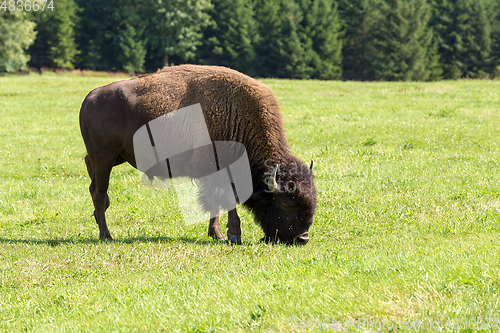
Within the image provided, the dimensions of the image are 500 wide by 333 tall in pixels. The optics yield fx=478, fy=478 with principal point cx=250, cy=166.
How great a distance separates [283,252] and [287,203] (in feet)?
2.49

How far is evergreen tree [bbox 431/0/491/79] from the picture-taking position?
214 ft

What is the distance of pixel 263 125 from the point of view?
23.6 ft

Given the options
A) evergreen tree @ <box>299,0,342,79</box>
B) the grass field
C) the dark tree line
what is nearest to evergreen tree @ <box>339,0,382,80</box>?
the dark tree line

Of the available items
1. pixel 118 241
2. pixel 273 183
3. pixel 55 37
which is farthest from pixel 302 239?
pixel 55 37

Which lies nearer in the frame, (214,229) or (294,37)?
(214,229)

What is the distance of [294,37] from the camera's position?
6322cm

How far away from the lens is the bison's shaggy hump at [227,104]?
283 inches

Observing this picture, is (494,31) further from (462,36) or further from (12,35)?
(12,35)

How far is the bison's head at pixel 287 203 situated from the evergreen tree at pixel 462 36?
6508 cm

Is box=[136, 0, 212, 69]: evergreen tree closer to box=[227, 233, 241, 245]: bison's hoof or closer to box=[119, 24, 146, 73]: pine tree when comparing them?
box=[119, 24, 146, 73]: pine tree

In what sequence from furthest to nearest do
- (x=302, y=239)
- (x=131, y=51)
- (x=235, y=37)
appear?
(x=235, y=37), (x=131, y=51), (x=302, y=239)

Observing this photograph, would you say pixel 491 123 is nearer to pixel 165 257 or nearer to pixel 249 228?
pixel 249 228

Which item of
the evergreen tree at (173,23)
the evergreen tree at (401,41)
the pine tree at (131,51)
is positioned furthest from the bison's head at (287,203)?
the evergreen tree at (401,41)

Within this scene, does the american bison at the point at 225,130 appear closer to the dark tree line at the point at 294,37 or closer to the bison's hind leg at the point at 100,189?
the bison's hind leg at the point at 100,189
